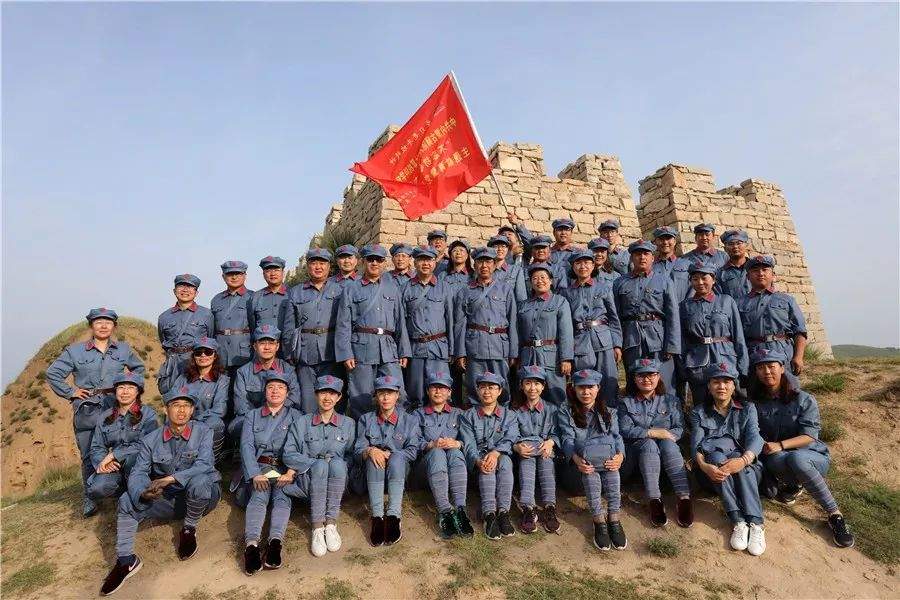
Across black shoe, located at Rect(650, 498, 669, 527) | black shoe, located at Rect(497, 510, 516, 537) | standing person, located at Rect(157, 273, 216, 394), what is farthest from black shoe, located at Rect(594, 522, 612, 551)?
standing person, located at Rect(157, 273, 216, 394)

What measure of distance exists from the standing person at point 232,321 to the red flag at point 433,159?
2383 millimetres

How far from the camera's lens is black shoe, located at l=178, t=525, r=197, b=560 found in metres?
4.29

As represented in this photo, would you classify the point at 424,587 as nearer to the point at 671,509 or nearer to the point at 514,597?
the point at 514,597

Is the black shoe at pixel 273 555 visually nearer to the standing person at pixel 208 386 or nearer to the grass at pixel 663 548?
the standing person at pixel 208 386

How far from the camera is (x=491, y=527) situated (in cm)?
440

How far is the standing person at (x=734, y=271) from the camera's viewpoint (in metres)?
6.39

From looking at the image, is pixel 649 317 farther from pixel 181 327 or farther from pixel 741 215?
pixel 741 215

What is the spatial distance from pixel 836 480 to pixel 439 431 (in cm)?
398

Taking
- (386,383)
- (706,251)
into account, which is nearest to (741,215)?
(706,251)

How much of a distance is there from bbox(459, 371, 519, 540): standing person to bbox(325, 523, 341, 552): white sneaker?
122 centimetres

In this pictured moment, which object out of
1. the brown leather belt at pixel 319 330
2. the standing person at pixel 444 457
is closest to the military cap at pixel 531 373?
the standing person at pixel 444 457

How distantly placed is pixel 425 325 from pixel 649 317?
7.97 ft

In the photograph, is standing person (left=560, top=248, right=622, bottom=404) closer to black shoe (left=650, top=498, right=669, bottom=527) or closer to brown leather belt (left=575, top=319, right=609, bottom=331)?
brown leather belt (left=575, top=319, right=609, bottom=331)

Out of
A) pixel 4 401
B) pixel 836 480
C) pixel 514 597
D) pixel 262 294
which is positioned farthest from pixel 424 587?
pixel 4 401
